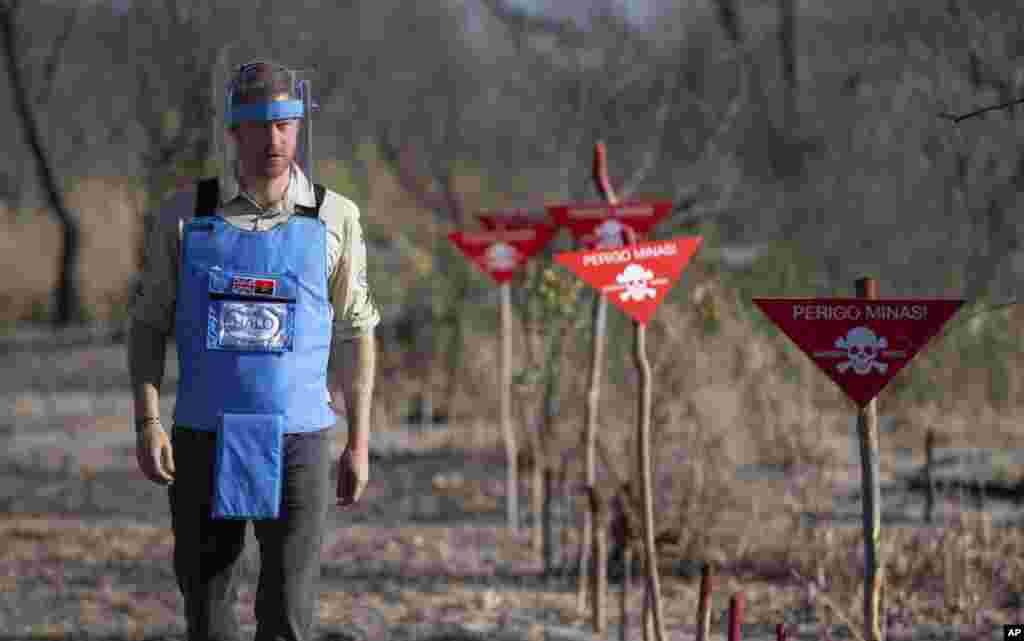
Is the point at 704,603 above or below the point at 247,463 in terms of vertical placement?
below

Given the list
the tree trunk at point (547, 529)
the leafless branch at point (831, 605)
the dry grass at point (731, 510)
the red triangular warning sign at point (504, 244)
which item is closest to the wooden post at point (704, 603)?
the leafless branch at point (831, 605)

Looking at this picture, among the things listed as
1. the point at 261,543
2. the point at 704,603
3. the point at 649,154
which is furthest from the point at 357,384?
the point at 649,154

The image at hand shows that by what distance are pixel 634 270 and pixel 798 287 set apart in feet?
25.8

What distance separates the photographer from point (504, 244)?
8.89 meters

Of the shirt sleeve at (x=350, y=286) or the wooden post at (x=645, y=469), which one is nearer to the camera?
the shirt sleeve at (x=350, y=286)

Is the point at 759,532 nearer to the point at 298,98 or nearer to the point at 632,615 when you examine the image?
the point at 632,615

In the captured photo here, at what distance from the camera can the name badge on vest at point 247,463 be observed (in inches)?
167

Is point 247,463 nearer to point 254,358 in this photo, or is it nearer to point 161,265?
point 254,358

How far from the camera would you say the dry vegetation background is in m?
8.09

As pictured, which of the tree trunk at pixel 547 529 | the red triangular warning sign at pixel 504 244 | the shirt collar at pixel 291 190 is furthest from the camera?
the red triangular warning sign at pixel 504 244

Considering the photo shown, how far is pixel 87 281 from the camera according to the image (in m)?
28.5

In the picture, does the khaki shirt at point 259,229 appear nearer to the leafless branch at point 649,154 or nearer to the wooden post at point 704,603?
the wooden post at point 704,603

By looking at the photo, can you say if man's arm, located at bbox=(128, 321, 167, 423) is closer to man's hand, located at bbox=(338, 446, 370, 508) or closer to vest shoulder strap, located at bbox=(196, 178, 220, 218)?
vest shoulder strap, located at bbox=(196, 178, 220, 218)

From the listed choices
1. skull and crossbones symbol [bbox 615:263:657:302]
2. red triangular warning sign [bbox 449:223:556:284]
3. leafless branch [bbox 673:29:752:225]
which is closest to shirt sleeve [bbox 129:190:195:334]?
skull and crossbones symbol [bbox 615:263:657:302]
